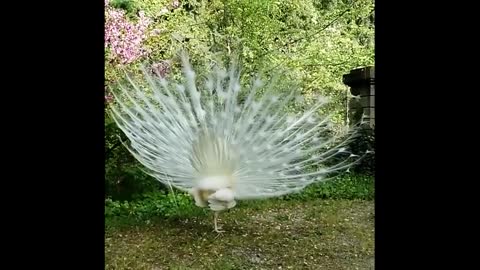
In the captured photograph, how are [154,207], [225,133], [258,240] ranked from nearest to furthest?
[258,240]
[154,207]
[225,133]

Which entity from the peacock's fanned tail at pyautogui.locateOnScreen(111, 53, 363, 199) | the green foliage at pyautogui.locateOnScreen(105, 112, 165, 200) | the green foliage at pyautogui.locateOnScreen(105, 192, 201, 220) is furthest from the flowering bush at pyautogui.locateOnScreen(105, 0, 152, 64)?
the green foliage at pyautogui.locateOnScreen(105, 192, 201, 220)

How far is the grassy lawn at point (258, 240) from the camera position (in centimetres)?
193

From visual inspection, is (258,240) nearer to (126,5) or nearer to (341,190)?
(341,190)

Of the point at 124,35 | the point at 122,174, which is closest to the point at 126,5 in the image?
the point at 124,35

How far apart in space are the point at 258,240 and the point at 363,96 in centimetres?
65

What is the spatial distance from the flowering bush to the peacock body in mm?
114

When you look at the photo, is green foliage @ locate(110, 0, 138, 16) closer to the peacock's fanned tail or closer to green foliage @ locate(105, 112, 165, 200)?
the peacock's fanned tail

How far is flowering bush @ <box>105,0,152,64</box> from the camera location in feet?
7.26

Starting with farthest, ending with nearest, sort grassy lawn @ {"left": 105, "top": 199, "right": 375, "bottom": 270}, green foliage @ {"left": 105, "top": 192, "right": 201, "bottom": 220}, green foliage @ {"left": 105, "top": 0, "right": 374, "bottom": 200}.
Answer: green foliage @ {"left": 105, "top": 0, "right": 374, "bottom": 200}, green foliage @ {"left": 105, "top": 192, "right": 201, "bottom": 220}, grassy lawn @ {"left": 105, "top": 199, "right": 375, "bottom": 270}

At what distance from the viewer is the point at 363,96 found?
2117 mm

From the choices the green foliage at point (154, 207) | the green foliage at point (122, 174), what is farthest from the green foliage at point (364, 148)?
the green foliage at point (122, 174)
